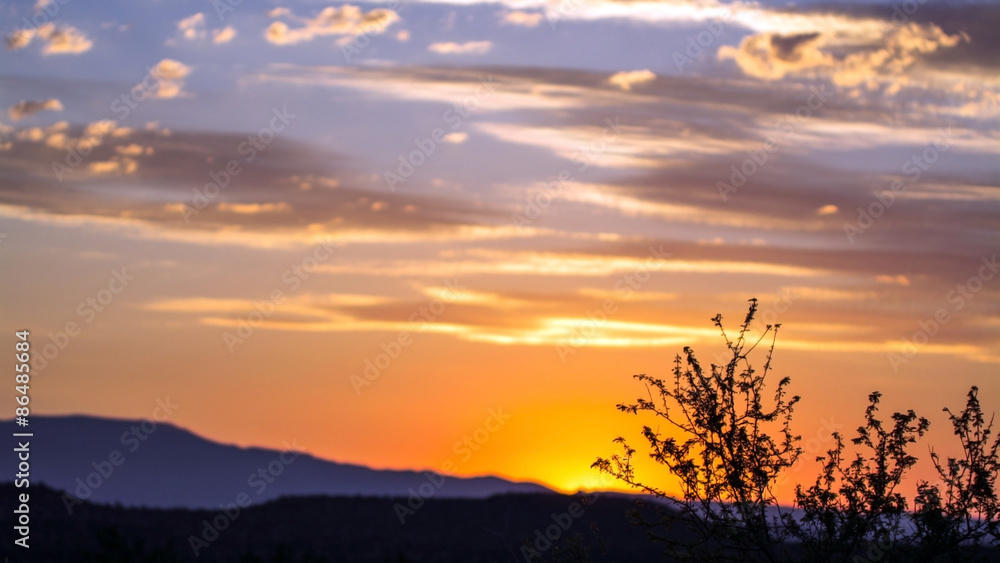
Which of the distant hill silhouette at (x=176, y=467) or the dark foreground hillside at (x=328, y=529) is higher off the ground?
the dark foreground hillside at (x=328, y=529)

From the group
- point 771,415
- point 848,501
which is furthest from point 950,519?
point 771,415

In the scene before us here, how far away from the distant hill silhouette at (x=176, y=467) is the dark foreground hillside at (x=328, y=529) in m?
68.9

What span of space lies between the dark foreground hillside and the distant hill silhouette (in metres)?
68.9

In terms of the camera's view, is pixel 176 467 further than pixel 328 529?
Yes

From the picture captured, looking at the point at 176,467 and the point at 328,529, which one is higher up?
the point at 328,529

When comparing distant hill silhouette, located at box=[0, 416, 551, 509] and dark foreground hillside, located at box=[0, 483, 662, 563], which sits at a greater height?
dark foreground hillside, located at box=[0, 483, 662, 563]

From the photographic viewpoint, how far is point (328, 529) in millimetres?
47438

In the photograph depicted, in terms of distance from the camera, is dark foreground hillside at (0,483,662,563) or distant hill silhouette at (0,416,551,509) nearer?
dark foreground hillside at (0,483,662,563)

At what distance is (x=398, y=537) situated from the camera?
46.8m

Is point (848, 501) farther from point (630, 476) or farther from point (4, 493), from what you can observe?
point (4, 493)

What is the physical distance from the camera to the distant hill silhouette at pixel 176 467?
126812 millimetres

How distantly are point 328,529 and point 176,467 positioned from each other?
108170 millimetres

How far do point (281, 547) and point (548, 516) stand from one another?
25.5m

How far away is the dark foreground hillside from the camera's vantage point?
124 feet
